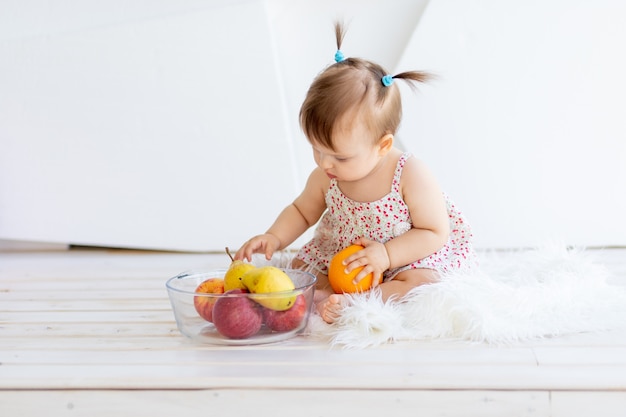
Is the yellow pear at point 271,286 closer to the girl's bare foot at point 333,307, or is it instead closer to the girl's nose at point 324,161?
the girl's bare foot at point 333,307

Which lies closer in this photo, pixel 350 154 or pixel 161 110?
pixel 350 154

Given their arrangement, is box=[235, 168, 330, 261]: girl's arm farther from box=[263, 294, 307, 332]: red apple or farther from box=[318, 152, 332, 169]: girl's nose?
box=[263, 294, 307, 332]: red apple

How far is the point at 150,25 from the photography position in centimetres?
223

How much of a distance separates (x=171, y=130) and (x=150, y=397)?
1.24m

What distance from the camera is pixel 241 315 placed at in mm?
1306

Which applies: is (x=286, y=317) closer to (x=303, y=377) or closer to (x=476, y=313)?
(x=303, y=377)

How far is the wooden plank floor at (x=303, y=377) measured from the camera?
1136 mm

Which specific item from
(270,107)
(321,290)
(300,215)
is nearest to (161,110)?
(270,107)

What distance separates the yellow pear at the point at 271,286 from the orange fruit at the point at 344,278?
17cm

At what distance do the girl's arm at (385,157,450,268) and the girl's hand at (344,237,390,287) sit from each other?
2cm

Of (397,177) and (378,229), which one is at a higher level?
(397,177)

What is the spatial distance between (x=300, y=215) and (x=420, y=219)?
0.30 metres

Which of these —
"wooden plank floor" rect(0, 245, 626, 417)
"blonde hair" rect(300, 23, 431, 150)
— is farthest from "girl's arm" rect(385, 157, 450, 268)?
"wooden plank floor" rect(0, 245, 626, 417)

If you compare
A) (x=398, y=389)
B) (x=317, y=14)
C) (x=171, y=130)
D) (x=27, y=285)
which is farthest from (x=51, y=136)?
(x=398, y=389)
